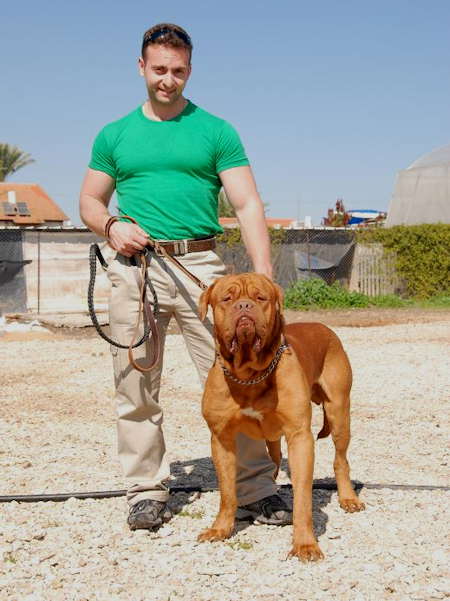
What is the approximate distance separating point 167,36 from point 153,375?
189 cm

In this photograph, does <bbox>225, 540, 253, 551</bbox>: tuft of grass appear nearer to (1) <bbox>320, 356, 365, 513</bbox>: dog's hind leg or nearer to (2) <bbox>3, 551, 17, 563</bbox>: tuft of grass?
(1) <bbox>320, 356, 365, 513</bbox>: dog's hind leg

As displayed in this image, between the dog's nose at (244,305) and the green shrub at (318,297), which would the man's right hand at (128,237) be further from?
the green shrub at (318,297)

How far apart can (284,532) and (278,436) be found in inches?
23.6

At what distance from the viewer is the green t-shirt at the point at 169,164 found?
4348mm

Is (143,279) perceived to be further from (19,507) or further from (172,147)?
(19,507)

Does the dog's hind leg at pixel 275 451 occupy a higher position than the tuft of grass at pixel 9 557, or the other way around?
the dog's hind leg at pixel 275 451

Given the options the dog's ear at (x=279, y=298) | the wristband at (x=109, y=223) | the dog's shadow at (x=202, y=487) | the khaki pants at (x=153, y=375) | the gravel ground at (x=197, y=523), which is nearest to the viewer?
the gravel ground at (x=197, y=523)

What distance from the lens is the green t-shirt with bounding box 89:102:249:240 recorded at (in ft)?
14.3

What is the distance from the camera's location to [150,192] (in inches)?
173

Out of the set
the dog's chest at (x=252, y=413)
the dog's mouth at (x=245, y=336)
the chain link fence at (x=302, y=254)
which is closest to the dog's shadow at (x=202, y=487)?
the dog's chest at (x=252, y=413)

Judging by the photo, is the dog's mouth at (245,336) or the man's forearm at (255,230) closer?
the dog's mouth at (245,336)

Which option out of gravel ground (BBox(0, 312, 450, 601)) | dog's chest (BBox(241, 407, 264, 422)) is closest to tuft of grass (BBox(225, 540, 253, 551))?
gravel ground (BBox(0, 312, 450, 601))

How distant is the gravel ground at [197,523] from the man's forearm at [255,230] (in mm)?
1557

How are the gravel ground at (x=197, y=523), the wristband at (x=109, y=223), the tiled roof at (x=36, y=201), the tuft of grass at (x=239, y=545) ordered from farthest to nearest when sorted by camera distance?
the tiled roof at (x=36, y=201), the wristband at (x=109, y=223), the tuft of grass at (x=239, y=545), the gravel ground at (x=197, y=523)
